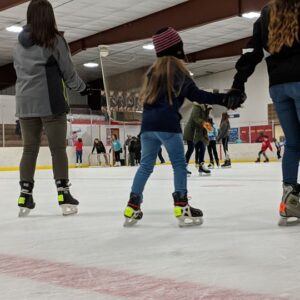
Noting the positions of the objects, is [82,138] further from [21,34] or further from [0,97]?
[21,34]

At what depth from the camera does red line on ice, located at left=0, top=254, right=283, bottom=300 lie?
1242 millimetres

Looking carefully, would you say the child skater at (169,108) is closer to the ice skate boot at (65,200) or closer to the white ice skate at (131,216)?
the white ice skate at (131,216)

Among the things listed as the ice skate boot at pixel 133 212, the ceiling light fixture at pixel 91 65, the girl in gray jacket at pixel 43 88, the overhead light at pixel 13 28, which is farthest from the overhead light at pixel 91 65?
the ice skate boot at pixel 133 212

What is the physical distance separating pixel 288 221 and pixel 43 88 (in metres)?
1.62

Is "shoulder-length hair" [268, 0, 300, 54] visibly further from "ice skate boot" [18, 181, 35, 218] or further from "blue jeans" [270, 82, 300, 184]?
"ice skate boot" [18, 181, 35, 218]

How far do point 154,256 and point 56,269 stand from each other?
14.0 inches

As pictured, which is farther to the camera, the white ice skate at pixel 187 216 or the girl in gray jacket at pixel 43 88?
the girl in gray jacket at pixel 43 88

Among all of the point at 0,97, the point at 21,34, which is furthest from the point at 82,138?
the point at 21,34

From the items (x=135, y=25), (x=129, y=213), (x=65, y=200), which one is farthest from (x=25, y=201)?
(x=135, y=25)

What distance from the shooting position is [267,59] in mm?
2639

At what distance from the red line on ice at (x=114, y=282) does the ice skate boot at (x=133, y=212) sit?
0.92 meters

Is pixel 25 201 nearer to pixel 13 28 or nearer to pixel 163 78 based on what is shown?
pixel 163 78

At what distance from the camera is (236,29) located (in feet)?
56.2

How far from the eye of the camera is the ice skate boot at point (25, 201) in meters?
3.17
